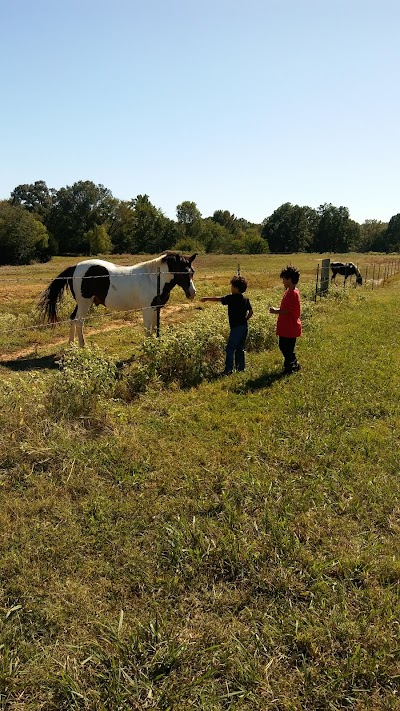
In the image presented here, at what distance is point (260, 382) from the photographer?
260 inches

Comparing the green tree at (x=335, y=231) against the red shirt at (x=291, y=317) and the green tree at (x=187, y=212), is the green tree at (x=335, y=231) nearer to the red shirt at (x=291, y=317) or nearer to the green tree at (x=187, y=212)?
the green tree at (x=187, y=212)

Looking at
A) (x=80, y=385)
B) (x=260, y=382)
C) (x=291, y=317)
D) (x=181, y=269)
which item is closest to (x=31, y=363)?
(x=181, y=269)

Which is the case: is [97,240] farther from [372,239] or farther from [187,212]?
[372,239]

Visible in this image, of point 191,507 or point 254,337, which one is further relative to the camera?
point 254,337

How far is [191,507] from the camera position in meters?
3.44

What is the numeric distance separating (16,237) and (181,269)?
5162 centimetres

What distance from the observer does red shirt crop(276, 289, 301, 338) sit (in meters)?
6.93

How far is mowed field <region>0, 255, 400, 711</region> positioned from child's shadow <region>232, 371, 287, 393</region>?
19.4 inches

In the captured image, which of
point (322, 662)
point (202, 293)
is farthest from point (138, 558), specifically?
point (202, 293)

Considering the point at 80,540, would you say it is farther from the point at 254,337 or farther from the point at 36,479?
the point at 254,337

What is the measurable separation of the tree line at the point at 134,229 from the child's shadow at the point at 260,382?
177ft

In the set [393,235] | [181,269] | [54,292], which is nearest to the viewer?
[181,269]

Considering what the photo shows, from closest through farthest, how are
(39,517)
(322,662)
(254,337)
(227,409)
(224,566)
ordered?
(322,662) < (224,566) < (39,517) < (227,409) < (254,337)

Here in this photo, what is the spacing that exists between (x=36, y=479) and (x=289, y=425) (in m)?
2.79
